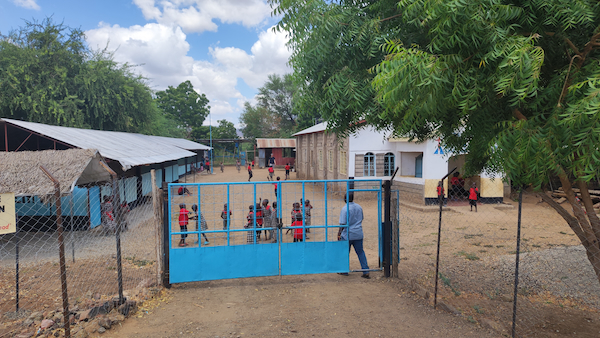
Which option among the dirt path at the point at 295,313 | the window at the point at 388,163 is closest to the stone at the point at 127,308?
the dirt path at the point at 295,313

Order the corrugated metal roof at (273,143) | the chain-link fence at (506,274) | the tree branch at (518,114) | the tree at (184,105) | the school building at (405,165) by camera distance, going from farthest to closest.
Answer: the tree at (184,105) < the corrugated metal roof at (273,143) < the school building at (405,165) < the chain-link fence at (506,274) < the tree branch at (518,114)

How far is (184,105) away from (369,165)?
48698mm

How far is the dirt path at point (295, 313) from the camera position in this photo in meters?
4.62

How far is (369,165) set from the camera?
57.2 ft

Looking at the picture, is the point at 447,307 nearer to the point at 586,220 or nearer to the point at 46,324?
the point at 586,220

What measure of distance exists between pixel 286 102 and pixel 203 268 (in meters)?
46.6

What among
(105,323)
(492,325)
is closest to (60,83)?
(105,323)

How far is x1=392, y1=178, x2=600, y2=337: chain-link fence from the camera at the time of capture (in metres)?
4.97

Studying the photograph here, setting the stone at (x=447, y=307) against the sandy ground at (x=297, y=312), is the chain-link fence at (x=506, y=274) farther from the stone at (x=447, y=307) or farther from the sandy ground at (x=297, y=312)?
the sandy ground at (x=297, y=312)

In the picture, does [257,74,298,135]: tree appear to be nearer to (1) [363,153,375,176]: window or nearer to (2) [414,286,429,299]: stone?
(1) [363,153,375,176]: window

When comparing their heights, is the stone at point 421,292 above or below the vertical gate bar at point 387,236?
below

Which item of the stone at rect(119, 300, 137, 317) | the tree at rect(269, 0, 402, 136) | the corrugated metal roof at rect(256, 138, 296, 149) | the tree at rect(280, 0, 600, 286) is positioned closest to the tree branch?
the tree at rect(280, 0, 600, 286)

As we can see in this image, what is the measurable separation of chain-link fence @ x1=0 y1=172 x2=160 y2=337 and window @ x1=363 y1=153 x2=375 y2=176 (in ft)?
33.3

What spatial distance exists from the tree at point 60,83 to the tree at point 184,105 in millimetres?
36529
